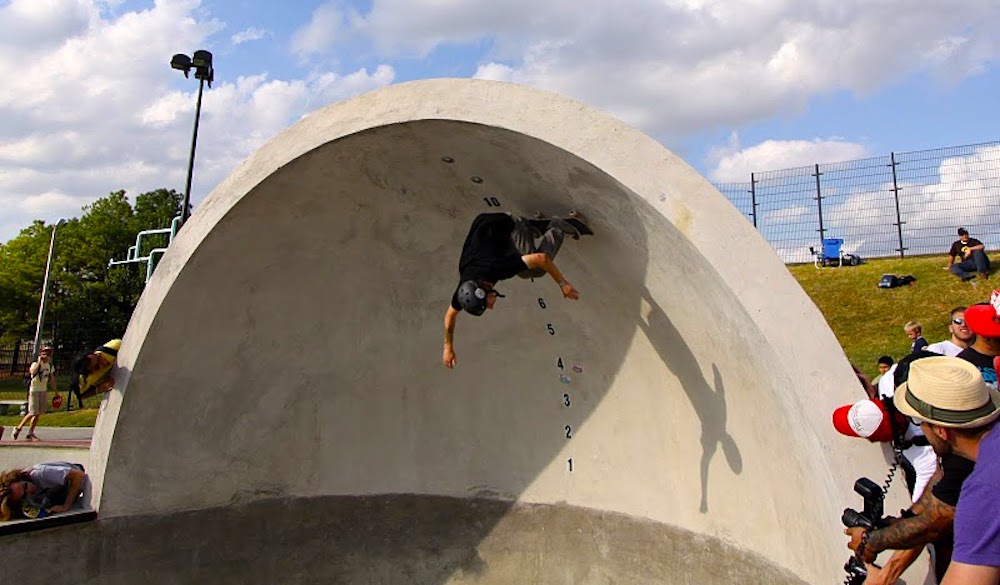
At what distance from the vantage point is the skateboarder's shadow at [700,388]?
5.57 meters

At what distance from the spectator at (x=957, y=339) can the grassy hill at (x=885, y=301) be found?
6.89 meters

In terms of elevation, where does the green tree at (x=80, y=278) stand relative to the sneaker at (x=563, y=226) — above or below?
above

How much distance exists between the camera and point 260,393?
303 inches

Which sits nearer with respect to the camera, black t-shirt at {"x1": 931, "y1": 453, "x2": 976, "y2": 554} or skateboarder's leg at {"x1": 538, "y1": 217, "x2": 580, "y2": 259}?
black t-shirt at {"x1": 931, "y1": 453, "x2": 976, "y2": 554}

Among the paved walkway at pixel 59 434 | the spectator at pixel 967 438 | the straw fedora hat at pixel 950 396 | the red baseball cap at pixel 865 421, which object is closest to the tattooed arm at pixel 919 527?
the spectator at pixel 967 438

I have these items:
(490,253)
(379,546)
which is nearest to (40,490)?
(379,546)

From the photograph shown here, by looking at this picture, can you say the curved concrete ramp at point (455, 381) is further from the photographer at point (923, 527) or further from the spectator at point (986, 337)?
the photographer at point (923, 527)

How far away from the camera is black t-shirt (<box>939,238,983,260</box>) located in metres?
13.1

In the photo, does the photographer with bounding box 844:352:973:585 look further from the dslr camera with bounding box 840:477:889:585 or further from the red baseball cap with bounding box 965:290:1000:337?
the red baseball cap with bounding box 965:290:1000:337

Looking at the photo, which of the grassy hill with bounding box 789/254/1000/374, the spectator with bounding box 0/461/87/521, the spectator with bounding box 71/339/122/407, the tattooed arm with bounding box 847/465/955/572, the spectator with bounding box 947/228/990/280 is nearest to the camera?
the tattooed arm with bounding box 847/465/955/572

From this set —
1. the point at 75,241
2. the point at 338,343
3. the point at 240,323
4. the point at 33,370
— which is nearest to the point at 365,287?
the point at 338,343

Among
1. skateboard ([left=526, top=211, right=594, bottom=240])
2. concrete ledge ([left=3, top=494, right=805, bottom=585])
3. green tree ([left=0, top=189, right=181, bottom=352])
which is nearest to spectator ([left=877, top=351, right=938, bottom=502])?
concrete ledge ([left=3, top=494, right=805, bottom=585])

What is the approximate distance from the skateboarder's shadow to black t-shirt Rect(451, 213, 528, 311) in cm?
117

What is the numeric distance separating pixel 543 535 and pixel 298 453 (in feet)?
9.47
